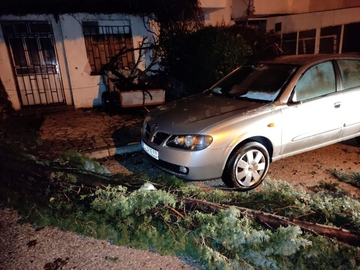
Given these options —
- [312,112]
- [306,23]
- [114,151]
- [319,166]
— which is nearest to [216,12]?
[306,23]

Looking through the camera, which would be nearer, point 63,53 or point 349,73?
point 349,73

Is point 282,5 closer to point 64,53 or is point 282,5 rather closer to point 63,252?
point 64,53

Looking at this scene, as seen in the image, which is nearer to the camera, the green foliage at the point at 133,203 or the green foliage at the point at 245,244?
the green foliage at the point at 245,244

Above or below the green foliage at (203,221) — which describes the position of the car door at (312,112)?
above

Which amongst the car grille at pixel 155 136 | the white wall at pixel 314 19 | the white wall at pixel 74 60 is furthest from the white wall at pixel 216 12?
the car grille at pixel 155 136

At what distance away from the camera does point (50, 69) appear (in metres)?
7.92

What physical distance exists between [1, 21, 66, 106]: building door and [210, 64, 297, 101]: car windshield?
18.4ft

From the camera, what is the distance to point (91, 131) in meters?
5.96

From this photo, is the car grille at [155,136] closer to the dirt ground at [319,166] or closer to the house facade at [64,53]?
the dirt ground at [319,166]

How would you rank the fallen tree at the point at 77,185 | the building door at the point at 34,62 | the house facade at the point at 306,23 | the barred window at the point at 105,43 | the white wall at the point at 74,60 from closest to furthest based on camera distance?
the fallen tree at the point at 77,185 < the building door at the point at 34,62 < the white wall at the point at 74,60 < the barred window at the point at 105,43 < the house facade at the point at 306,23

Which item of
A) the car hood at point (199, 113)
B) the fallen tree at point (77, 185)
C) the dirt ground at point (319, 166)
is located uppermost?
A: the car hood at point (199, 113)

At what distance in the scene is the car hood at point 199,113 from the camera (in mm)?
3350

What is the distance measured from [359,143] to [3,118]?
751 cm

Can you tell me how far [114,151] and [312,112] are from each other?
3356 millimetres
